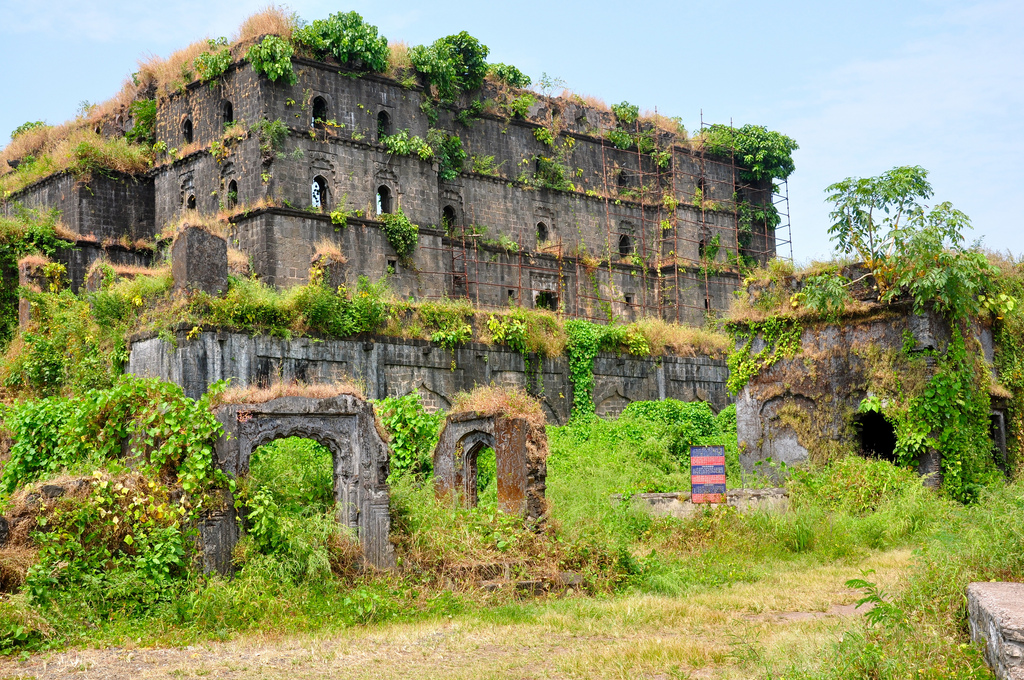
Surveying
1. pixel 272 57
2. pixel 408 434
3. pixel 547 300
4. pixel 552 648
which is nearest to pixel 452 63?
pixel 272 57

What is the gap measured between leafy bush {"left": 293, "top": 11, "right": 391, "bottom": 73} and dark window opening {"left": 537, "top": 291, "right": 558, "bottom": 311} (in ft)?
27.3

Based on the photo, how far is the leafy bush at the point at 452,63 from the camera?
1025 inches

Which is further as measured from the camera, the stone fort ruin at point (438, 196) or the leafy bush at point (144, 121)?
the leafy bush at point (144, 121)

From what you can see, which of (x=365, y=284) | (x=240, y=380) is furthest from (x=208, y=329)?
(x=365, y=284)

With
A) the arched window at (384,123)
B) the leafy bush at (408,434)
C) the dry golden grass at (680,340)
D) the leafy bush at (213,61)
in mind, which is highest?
the leafy bush at (213,61)

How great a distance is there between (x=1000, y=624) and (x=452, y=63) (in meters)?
23.6

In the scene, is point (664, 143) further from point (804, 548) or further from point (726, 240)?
point (804, 548)

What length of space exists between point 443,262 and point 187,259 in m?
9.57

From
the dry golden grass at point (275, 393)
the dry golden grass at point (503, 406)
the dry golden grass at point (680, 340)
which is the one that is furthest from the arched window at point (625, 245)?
the dry golden grass at point (275, 393)

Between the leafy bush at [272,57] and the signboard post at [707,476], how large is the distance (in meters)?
14.6

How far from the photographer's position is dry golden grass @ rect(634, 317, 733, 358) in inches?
1017

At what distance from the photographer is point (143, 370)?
18.2 meters

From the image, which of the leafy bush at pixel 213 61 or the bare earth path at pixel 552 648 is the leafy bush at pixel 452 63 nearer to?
the leafy bush at pixel 213 61

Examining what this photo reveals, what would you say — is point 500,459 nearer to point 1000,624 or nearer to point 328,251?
point 1000,624
